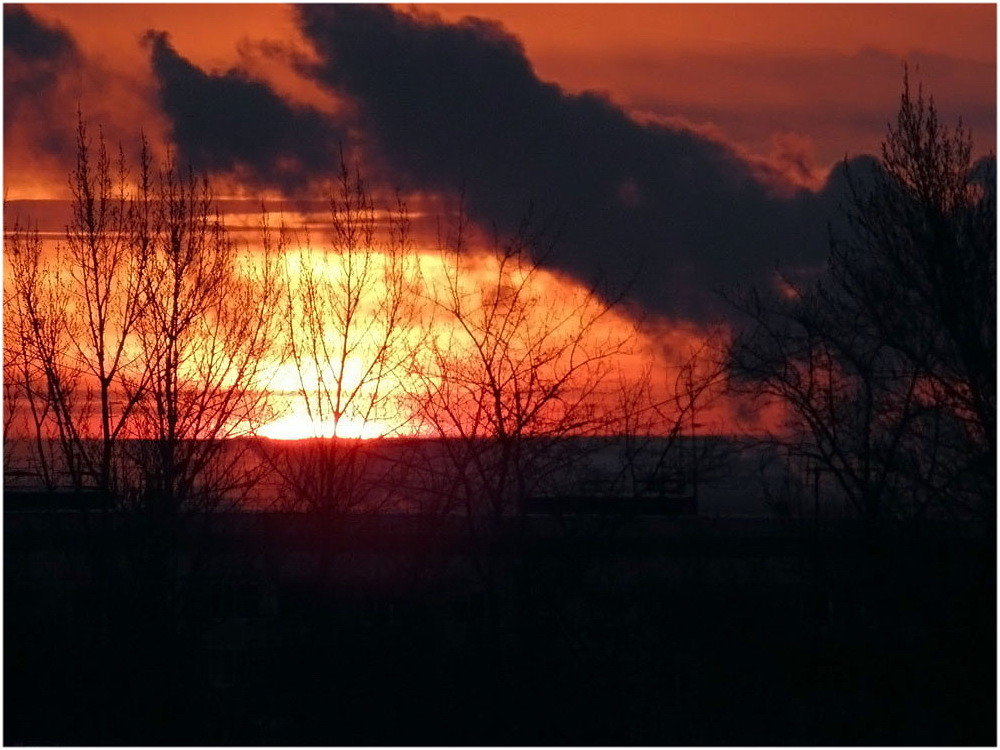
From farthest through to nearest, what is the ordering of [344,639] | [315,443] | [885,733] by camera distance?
[315,443]
[344,639]
[885,733]

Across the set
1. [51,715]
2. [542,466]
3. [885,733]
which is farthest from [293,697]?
[885,733]

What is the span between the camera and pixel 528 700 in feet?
45.4

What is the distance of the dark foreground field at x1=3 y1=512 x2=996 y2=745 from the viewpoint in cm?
1388

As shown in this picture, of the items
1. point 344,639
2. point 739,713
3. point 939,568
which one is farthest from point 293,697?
point 939,568

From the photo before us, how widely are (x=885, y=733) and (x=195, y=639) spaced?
8.02 m

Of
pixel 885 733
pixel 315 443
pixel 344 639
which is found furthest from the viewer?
pixel 315 443

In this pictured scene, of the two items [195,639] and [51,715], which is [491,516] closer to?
[195,639]

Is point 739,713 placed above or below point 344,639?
below

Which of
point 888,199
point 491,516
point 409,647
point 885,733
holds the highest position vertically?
point 888,199

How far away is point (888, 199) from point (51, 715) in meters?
11.6

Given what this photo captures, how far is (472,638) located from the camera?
14125 mm

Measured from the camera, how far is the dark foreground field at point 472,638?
45.5 feet

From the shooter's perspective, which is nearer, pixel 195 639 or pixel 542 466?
pixel 542 466

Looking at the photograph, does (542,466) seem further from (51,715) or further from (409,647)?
(51,715)
